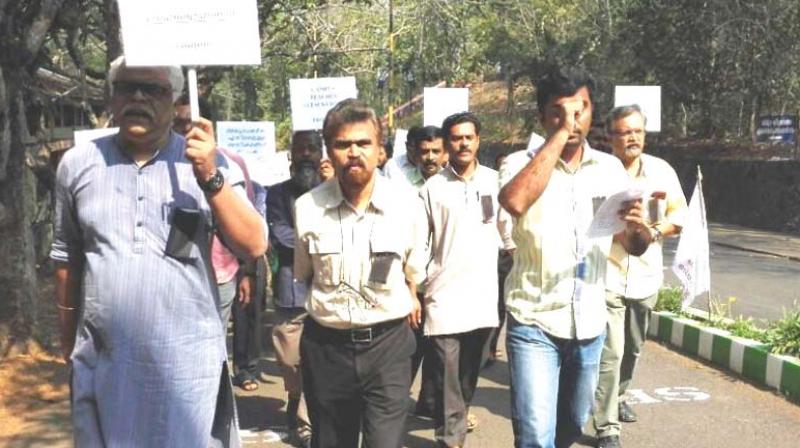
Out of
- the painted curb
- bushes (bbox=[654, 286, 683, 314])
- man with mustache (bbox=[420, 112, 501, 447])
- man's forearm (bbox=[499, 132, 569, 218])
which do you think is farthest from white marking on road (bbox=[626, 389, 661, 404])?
man's forearm (bbox=[499, 132, 569, 218])

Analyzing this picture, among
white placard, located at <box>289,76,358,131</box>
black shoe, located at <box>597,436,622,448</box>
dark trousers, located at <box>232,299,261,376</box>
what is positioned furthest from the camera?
white placard, located at <box>289,76,358,131</box>

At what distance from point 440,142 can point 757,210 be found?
15.6 metres

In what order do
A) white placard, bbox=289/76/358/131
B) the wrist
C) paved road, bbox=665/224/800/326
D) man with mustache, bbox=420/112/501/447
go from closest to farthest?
the wrist < man with mustache, bbox=420/112/501/447 < white placard, bbox=289/76/358/131 < paved road, bbox=665/224/800/326

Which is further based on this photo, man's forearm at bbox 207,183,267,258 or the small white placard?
the small white placard

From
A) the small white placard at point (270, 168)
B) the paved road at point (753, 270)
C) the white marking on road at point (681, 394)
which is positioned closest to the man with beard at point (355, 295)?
the white marking on road at point (681, 394)

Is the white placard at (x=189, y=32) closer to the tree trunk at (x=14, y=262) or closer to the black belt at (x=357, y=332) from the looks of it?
the black belt at (x=357, y=332)

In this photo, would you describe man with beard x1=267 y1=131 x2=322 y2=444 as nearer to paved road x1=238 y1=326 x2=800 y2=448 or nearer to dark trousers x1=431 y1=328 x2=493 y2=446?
paved road x1=238 y1=326 x2=800 y2=448

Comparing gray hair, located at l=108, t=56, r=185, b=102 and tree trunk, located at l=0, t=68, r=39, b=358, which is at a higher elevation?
gray hair, located at l=108, t=56, r=185, b=102

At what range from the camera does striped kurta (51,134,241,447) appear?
2.61 meters

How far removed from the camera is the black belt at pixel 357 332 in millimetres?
3594

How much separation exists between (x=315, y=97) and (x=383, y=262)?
4.04 m

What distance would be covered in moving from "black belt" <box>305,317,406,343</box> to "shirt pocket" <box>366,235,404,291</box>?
0.14m

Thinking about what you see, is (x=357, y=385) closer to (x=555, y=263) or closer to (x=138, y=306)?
(x=555, y=263)

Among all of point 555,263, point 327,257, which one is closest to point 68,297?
point 327,257
